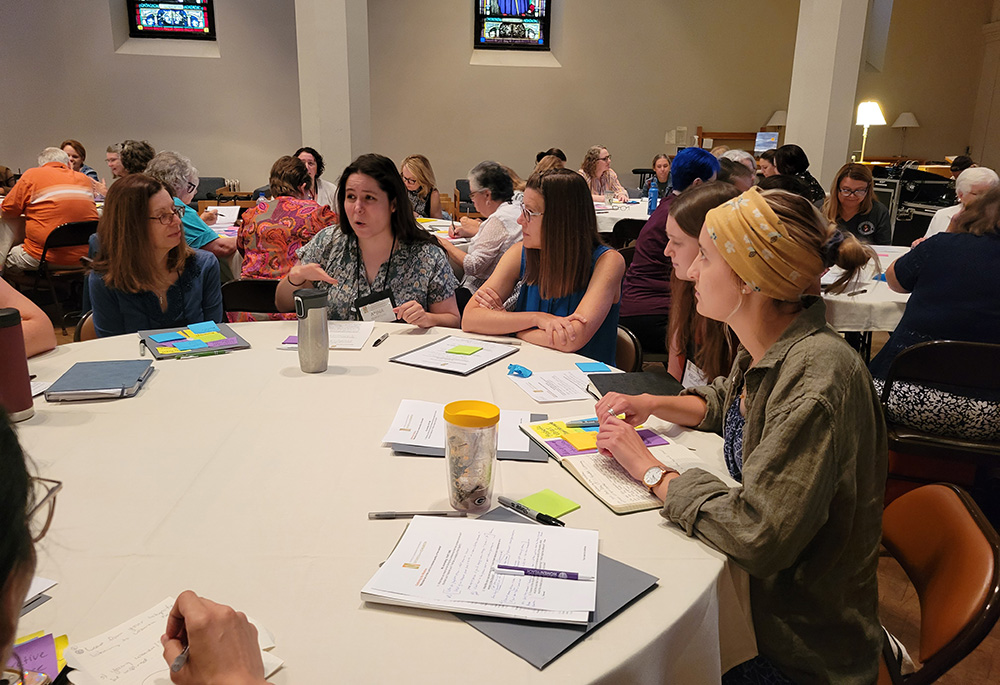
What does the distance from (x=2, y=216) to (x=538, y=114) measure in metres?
6.93

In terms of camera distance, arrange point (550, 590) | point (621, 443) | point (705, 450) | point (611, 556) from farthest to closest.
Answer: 1. point (705, 450)
2. point (621, 443)
3. point (611, 556)
4. point (550, 590)

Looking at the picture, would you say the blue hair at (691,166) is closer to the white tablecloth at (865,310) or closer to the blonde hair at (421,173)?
the white tablecloth at (865,310)

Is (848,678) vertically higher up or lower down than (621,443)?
lower down

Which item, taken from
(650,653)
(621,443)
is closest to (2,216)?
(621,443)

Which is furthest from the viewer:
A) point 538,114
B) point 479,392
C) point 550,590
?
point 538,114

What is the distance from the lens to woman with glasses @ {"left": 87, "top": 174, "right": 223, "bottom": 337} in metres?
2.73

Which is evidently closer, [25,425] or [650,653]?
[650,653]

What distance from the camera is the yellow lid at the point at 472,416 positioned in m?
1.29

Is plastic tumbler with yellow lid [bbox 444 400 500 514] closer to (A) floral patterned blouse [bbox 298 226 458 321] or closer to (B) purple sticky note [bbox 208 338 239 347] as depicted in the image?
(B) purple sticky note [bbox 208 338 239 347]

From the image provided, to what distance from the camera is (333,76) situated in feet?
20.9

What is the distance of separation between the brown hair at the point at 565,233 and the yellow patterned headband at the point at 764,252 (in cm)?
132

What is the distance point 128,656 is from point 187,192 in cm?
404

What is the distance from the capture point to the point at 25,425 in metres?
1.71

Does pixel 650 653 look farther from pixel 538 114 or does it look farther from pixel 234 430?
pixel 538 114
